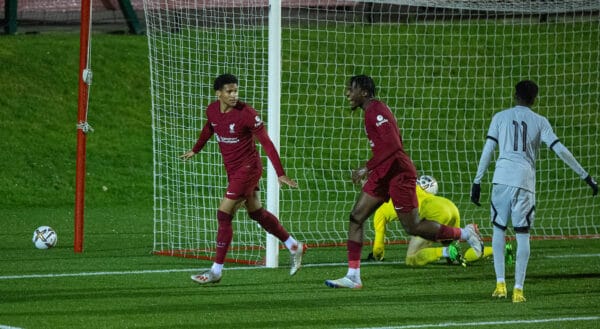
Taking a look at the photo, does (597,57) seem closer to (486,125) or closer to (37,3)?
(486,125)

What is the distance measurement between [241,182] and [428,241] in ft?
8.18

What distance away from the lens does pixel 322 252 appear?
564 inches

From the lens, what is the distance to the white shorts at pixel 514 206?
407 inches

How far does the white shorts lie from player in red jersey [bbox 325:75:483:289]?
1.08 meters

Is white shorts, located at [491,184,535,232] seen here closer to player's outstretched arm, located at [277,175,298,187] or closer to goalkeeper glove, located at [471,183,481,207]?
goalkeeper glove, located at [471,183,481,207]

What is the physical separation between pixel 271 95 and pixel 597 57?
12840 millimetres

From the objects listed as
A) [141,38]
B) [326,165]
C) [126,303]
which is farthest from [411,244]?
[141,38]

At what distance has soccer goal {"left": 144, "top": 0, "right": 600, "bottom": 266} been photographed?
14.7 meters

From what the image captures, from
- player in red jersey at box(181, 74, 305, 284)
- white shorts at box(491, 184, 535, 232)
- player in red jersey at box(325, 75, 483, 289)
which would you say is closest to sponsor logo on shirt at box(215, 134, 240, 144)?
player in red jersey at box(181, 74, 305, 284)

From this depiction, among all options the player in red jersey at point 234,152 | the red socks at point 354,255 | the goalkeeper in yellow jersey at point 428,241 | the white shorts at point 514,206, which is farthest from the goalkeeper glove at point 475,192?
the goalkeeper in yellow jersey at point 428,241

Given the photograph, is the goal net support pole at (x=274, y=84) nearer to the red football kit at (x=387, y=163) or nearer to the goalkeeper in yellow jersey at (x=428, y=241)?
the goalkeeper in yellow jersey at (x=428, y=241)

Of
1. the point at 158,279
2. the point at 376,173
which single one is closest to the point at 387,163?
the point at 376,173

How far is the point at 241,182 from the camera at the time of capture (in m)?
11.5

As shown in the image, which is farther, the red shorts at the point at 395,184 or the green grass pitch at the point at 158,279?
the red shorts at the point at 395,184
